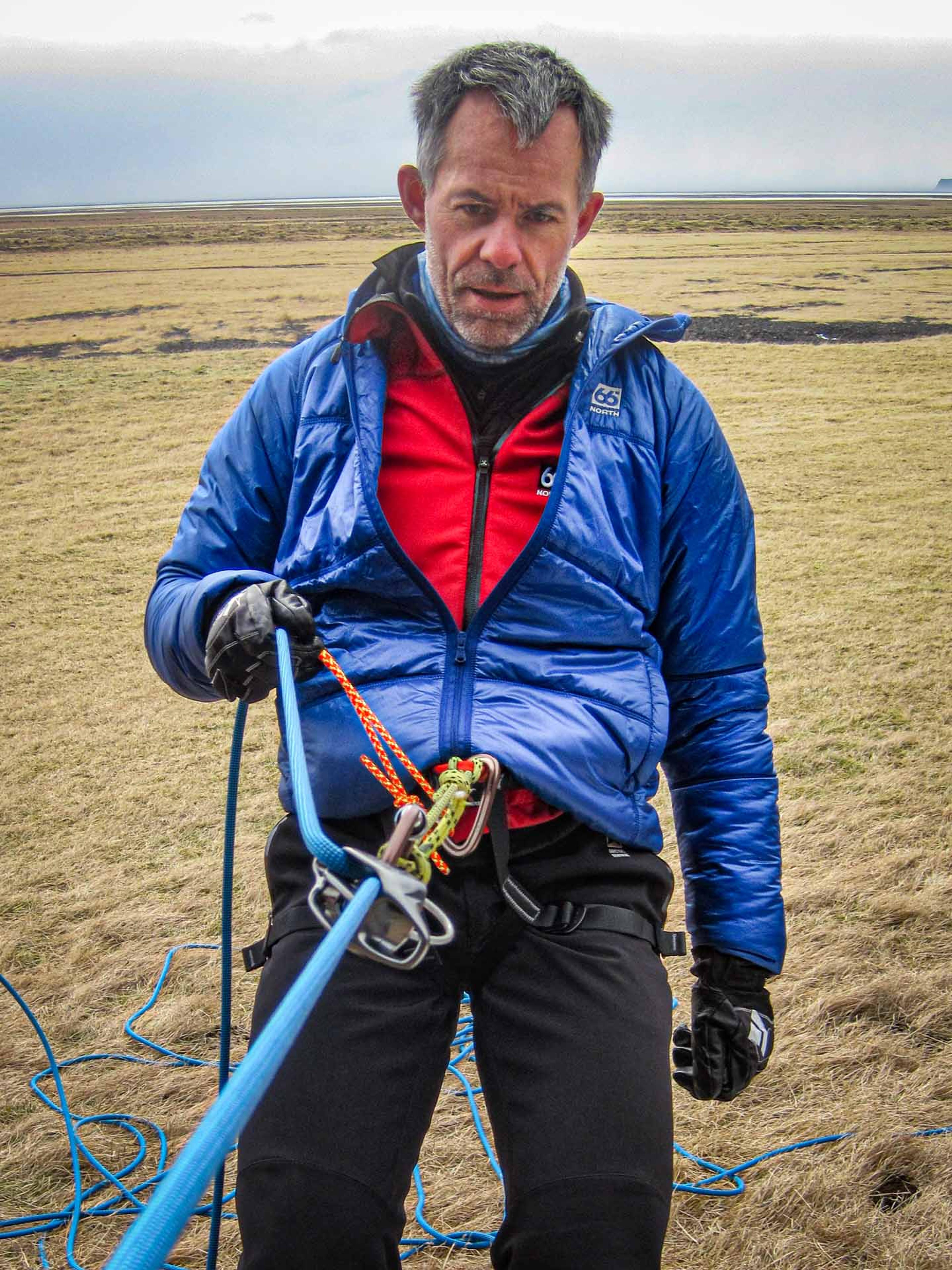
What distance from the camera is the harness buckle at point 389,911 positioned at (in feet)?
3.35

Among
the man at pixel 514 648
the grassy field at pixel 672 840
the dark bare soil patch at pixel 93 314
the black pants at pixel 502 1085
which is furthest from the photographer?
the dark bare soil patch at pixel 93 314

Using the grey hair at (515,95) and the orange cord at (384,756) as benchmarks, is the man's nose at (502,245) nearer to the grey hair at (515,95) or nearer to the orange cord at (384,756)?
the grey hair at (515,95)

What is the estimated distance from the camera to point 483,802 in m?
1.47

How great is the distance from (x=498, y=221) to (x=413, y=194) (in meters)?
0.29

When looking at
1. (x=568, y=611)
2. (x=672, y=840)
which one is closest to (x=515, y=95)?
(x=568, y=611)

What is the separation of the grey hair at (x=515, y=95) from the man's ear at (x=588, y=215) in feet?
0.22

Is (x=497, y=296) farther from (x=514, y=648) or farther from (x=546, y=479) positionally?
(x=514, y=648)

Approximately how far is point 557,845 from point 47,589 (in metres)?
5.18

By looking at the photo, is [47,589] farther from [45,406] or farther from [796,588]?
[45,406]

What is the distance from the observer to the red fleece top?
1.67 meters

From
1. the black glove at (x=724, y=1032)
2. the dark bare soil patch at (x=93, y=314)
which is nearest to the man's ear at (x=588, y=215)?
the black glove at (x=724, y=1032)

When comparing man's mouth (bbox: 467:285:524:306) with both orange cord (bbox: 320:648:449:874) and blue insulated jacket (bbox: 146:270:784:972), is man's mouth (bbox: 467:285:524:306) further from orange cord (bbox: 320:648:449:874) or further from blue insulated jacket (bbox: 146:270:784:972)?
orange cord (bbox: 320:648:449:874)

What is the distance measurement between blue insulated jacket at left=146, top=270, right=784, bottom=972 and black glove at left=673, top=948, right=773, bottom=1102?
0.15 feet

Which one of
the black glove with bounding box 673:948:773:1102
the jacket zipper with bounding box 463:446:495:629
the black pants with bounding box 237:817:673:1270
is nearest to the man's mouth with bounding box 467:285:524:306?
the jacket zipper with bounding box 463:446:495:629
